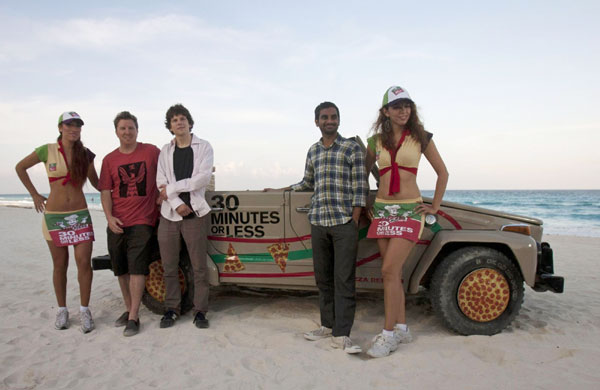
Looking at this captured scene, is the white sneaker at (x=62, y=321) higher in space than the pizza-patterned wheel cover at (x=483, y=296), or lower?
lower

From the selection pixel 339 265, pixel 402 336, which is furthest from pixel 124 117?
pixel 402 336

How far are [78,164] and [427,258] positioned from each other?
11.9 ft

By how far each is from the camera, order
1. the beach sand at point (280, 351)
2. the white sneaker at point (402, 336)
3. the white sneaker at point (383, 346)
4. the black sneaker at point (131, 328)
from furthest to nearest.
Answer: the black sneaker at point (131, 328) < the white sneaker at point (402, 336) < the white sneaker at point (383, 346) < the beach sand at point (280, 351)

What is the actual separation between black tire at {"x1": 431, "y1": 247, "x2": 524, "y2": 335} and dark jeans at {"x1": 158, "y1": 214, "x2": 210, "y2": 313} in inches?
92.3

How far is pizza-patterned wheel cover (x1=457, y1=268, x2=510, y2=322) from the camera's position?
12.8 ft

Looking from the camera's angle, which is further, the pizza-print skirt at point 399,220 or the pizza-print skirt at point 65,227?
the pizza-print skirt at point 65,227

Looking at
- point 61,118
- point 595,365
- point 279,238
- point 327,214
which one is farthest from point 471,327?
point 61,118

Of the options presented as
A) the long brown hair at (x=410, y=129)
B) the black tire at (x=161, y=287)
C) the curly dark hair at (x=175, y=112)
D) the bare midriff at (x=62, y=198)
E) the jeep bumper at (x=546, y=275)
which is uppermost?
the curly dark hair at (x=175, y=112)

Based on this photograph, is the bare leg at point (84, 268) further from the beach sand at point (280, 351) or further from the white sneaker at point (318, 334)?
the white sneaker at point (318, 334)

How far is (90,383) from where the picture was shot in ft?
10.1

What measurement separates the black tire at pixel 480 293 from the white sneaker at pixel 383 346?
25.6 inches

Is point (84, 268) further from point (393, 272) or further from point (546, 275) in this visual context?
point (546, 275)

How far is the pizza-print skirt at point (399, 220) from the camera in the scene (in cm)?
361

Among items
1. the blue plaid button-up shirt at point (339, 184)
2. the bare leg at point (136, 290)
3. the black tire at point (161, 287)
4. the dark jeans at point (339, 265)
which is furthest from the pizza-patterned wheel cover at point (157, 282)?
the blue plaid button-up shirt at point (339, 184)
